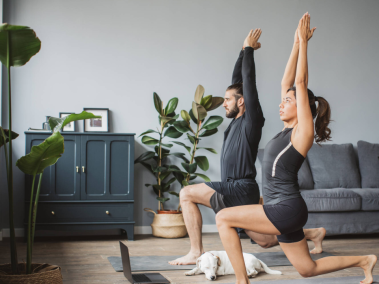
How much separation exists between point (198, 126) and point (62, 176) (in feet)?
4.69

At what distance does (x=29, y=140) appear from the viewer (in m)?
3.62

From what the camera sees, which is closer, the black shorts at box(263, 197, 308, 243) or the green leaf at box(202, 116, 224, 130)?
the black shorts at box(263, 197, 308, 243)

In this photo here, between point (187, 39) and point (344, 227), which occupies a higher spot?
point (187, 39)

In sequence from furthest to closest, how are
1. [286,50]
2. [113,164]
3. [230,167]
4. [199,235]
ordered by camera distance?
1. [286,50]
2. [113,164]
3. [199,235]
4. [230,167]

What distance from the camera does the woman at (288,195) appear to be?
5.72 feet

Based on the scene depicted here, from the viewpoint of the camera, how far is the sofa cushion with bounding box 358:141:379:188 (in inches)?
172

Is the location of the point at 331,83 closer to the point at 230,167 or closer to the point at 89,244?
the point at 230,167

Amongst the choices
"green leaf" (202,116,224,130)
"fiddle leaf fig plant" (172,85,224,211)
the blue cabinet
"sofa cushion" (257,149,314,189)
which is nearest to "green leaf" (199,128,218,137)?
"fiddle leaf fig plant" (172,85,224,211)

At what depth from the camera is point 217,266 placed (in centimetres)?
235

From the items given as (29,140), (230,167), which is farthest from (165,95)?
(230,167)

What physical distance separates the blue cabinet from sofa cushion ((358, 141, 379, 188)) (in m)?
2.65

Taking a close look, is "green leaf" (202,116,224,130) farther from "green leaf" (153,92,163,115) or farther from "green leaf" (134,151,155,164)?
"green leaf" (134,151,155,164)

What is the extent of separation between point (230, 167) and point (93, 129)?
2.09 m

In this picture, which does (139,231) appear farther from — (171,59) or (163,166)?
(171,59)
